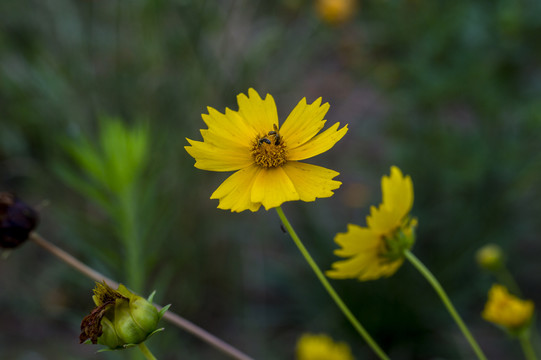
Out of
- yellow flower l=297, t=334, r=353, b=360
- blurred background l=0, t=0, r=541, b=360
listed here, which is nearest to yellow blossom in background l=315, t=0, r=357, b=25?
blurred background l=0, t=0, r=541, b=360

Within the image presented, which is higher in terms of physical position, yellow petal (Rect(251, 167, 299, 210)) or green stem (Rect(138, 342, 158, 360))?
yellow petal (Rect(251, 167, 299, 210))

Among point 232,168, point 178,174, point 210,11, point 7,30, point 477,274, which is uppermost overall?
point 7,30

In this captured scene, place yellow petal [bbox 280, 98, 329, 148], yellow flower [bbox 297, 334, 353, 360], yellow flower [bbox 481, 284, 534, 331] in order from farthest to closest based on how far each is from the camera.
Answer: yellow flower [bbox 297, 334, 353, 360]
yellow flower [bbox 481, 284, 534, 331]
yellow petal [bbox 280, 98, 329, 148]

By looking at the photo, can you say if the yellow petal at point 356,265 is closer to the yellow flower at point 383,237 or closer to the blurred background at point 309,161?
the yellow flower at point 383,237

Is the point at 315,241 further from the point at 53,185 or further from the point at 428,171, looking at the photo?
the point at 53,185

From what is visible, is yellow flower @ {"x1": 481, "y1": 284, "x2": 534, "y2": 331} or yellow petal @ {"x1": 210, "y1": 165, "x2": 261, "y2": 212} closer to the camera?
yellow petal @ {"x1": 210, "y1": 165, "x2": 261, "y2": 212}

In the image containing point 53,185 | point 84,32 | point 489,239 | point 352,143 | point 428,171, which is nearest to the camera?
point 489,239

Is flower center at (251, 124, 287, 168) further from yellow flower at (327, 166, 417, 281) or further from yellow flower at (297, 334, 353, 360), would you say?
yellow flower at (297, 334, 353, 360)

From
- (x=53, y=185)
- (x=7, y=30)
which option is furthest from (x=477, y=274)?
(x=7, y=30)

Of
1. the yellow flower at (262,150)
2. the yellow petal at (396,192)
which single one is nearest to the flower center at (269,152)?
the yellow flower at (262,150)
